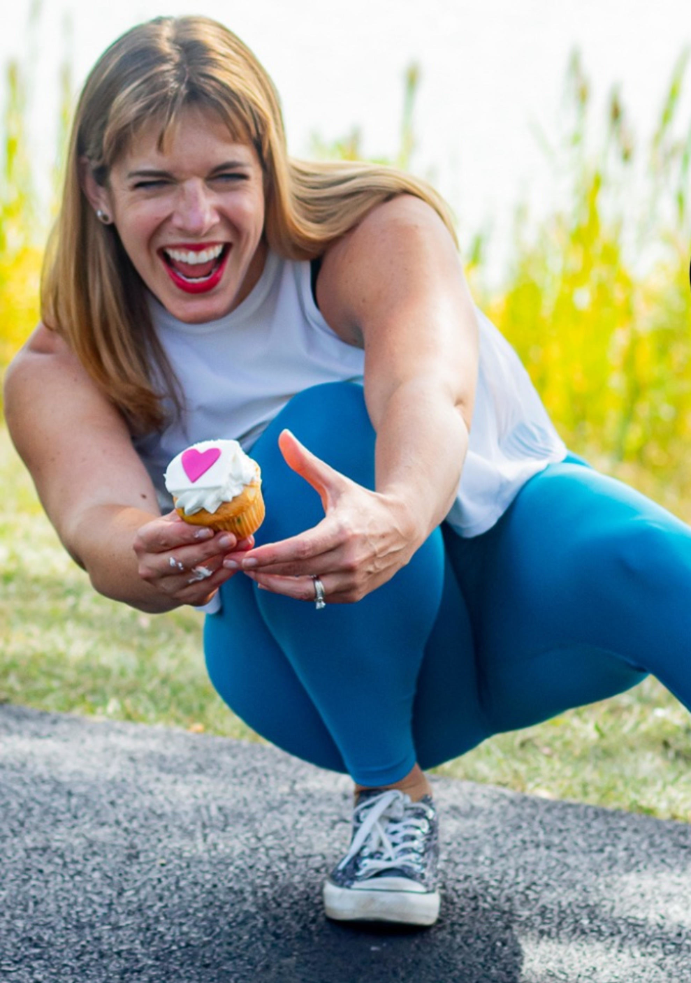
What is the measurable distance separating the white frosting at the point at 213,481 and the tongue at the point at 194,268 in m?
0.46

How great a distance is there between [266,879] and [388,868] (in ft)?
1.01

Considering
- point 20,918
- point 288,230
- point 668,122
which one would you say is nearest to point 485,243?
point 668,122

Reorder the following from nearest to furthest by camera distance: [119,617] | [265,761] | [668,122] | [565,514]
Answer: [565,514]
[265,761]
[119,617]
[668,122]

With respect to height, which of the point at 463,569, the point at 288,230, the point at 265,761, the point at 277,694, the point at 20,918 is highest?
the point at 288,230

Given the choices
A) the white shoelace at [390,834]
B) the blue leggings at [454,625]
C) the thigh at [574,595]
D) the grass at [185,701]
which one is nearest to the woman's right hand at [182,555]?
the blue leggings at [454,625]

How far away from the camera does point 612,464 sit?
5477mm

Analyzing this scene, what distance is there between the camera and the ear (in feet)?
6.59

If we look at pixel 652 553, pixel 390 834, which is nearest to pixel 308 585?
pixel 652 553

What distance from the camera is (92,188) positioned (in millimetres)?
2023

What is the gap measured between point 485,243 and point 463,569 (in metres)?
4.17

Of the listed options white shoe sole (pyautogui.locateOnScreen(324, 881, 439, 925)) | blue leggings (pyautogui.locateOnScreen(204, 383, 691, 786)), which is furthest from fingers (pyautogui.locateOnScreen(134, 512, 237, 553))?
white shoe sole (pyautogui.locateOnScreen(324, 881, 439, 925))

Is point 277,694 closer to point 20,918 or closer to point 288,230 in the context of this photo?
point 20,918

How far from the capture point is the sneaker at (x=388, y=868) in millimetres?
1975

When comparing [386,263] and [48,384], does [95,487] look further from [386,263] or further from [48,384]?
[386,263]
